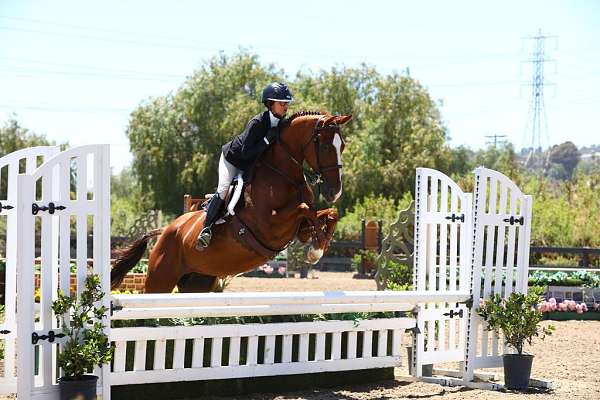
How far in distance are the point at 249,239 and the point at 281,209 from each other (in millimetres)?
341

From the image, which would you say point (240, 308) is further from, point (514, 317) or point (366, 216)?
point (366, 216)

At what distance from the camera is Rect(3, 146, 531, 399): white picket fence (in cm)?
436

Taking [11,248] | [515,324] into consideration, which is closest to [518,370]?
[515,324]

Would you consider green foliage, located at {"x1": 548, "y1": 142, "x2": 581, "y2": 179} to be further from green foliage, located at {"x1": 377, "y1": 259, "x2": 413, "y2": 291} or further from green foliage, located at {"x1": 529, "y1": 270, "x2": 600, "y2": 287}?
green foliage, located at {"x1": 377, "y1": 259, "x2": 413, "y2": 291}

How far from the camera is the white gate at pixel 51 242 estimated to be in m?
4.23

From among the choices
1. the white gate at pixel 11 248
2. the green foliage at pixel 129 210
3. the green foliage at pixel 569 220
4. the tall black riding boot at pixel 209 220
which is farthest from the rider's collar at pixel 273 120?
the green foliage at pixel 129 210

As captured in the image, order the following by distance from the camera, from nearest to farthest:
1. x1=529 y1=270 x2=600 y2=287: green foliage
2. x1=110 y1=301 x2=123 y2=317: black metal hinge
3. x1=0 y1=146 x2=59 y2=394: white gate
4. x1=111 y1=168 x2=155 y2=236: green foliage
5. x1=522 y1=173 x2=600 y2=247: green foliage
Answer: x1=110 y1=301 x2=123 y2=317: black metal hinge < x1=0 y1=146 x2=59 y2=394: white gate < x1=529 y1=270 x2=600 y2=287: green foliage < x1=522 y1=173 x2=600 y2=247: green foliage < x1=111 y1=168 x2=155 y2=236: green foliage

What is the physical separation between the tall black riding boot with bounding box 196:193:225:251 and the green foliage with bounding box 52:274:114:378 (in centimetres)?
185

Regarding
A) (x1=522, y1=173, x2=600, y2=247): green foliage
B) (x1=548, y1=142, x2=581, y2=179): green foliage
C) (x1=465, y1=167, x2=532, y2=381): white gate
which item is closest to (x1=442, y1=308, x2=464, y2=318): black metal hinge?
(x1=465, y1=167, x2=532, y2=381): white gate

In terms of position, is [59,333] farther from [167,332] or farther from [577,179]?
[577,179]

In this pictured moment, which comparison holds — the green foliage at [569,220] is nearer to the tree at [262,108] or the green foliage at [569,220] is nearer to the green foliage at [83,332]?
the tree at [262,108]

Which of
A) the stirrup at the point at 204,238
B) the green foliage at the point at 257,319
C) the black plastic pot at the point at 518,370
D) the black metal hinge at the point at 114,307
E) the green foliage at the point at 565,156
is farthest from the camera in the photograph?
the green foliage at the point at 565,156

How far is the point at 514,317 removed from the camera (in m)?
5.80

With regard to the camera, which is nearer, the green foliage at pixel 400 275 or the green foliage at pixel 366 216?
the green foliage at pixel 400 275
